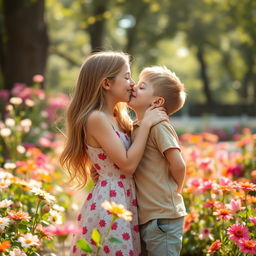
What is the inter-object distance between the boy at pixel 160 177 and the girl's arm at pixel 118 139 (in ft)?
0.20

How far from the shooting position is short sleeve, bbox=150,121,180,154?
2786 mm

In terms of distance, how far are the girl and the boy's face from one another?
0.04 metres

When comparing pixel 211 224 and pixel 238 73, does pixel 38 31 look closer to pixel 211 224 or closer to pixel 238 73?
pixel 211 224

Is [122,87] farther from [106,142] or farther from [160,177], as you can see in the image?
[160,177]

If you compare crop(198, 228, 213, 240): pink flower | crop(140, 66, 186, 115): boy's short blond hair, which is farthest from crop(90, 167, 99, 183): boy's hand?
crop(198, 228, 213, 240): pink flower

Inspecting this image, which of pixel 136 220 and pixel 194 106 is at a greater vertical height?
pixel 136 220

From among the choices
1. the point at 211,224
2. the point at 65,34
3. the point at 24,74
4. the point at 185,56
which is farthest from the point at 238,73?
the point at 211,224

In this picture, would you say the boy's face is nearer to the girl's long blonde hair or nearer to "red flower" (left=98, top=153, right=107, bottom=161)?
the girl's long blonde hair

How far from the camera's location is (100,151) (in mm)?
2908

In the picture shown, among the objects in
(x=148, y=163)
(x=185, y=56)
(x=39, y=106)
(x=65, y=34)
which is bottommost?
(x=185, y=56)

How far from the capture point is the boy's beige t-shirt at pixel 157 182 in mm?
2793

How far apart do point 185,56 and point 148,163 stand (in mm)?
50580

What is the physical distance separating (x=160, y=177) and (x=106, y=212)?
345mm

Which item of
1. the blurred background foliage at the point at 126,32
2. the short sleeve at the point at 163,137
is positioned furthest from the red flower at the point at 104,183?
the blurred background foliage at the point at 126,32
